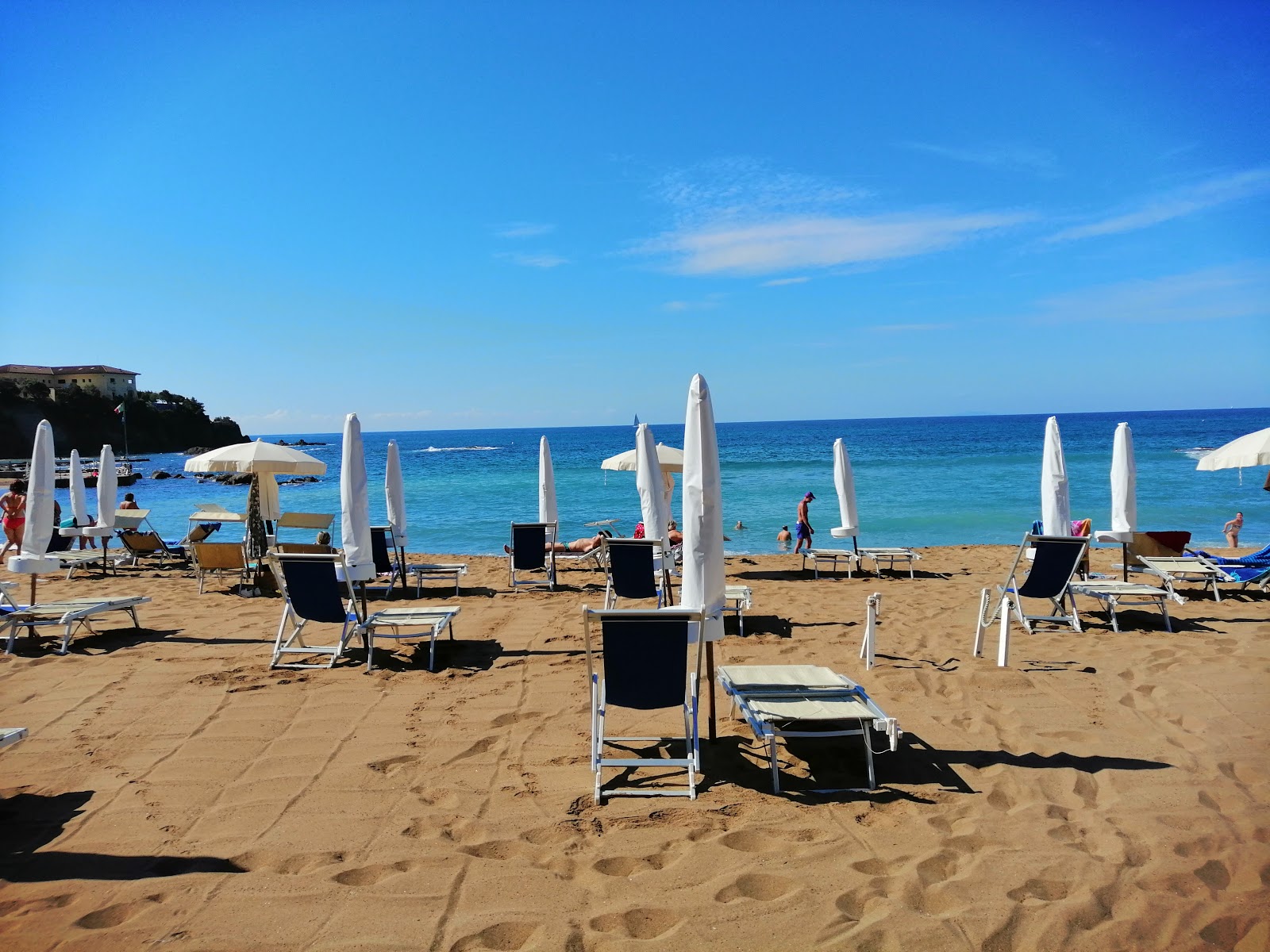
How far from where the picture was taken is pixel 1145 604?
826 cm

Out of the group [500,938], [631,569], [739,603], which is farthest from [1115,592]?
→ [500,938]

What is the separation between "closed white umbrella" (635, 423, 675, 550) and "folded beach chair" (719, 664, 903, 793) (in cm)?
392

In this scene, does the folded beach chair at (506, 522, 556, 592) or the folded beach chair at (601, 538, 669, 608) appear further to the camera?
the folded beach chair at (506, 522, 556, 592)

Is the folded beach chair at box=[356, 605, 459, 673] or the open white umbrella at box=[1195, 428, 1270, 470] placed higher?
the open white umbrella at box=[1195, 428, 1270, 470]

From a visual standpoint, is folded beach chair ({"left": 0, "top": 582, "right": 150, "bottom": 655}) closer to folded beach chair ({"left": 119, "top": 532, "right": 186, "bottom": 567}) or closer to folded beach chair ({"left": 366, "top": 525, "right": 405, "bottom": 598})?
folded beach chair ({"left": 366, "top": 525, "right": 405, "bottom": 598})

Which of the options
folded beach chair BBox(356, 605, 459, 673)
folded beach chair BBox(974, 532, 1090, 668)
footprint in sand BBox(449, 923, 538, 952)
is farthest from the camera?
folded beach chair BBox(974, 532, 1090, 668)

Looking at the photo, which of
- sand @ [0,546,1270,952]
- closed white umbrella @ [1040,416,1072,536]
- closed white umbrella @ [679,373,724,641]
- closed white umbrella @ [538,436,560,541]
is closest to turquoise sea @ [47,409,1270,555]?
closed white umbrella @ [538,436,560,541]

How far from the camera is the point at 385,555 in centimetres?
995

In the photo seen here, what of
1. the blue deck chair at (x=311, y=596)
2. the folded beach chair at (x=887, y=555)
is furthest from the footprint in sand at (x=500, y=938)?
the folded beach chair at (x=887, y=555)

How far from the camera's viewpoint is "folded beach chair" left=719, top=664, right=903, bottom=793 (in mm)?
3846

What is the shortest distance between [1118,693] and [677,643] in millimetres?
3277

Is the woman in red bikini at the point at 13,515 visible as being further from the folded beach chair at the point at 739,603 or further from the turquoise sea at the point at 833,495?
the folded beach chair at the point at 739,603

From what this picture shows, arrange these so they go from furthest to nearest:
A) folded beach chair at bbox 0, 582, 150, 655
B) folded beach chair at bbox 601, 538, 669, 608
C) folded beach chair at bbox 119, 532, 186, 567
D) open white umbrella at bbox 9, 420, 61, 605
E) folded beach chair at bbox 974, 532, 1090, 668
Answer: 1. folded beach chair at bbox 119, 532, 186, 567
2. folded beach chair at bbox 601, 538, 669, 608
3. open white umbrella at bbox 9, 420, 61, 605
4. folded beach chair at bbox 0, 582, 150, 655
5. folded beach chair at bbox 974, 532, 1090, 668

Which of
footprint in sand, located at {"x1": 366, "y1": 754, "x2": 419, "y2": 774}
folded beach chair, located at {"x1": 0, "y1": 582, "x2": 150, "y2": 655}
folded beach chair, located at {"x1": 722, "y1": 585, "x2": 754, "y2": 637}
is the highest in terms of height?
folded beach chair, located at {"x1": 0, "y1": 582, "x2": 150, "y2": 655}
